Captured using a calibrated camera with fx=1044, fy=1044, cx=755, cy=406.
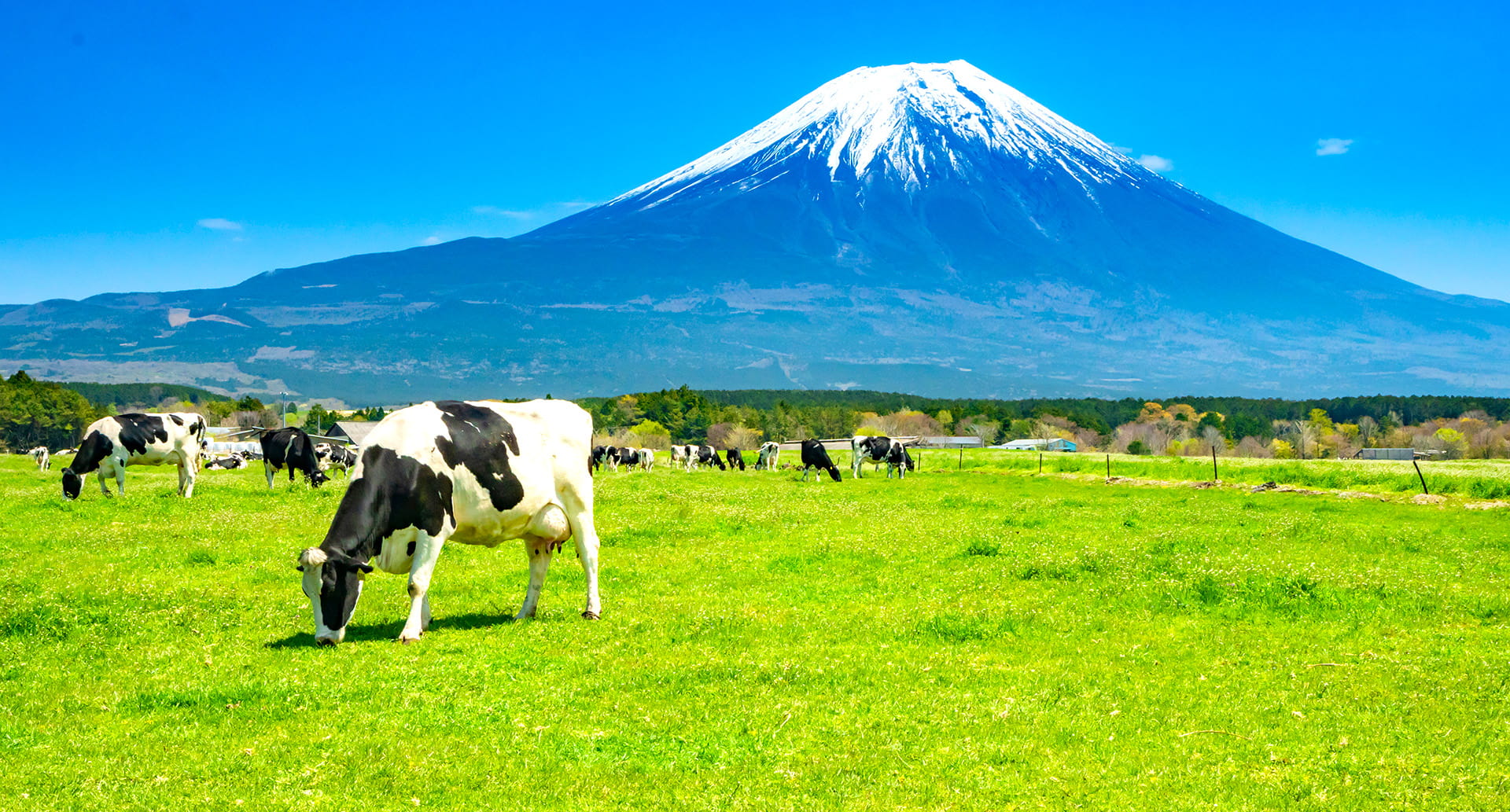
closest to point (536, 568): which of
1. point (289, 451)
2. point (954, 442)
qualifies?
point (289, 451)

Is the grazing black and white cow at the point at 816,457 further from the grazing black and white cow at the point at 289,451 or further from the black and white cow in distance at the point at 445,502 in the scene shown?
the black and white cow in distance at the point at 445,502

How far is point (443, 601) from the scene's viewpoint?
43.8 ft

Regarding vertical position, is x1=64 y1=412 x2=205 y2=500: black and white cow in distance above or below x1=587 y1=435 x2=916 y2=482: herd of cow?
above

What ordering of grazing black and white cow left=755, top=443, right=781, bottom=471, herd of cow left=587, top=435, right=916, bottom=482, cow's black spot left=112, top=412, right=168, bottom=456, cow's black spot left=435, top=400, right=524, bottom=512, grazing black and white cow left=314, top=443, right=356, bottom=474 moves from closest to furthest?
cow's black spot left=435, top=400, right=524, bottom=512 → cow's black spot left=112, top=412, right=168, bottom=456 → grazing black and white cow left=314, top=443, right=356, bottom=474 → herd of cow left=587, top=435, right=916, bottom=482 → grazing black and white cow left=755, top=443, right=781, bottom=471

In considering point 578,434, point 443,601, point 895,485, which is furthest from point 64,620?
point 895,485

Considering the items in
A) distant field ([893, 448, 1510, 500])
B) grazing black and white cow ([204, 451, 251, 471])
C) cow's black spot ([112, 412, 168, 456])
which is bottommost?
grazing black and white cow ([204, 451, 251, 471])

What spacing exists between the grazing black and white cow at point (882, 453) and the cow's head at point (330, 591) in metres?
42.0

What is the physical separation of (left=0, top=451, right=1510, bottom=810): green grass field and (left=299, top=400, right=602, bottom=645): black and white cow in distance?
68 centimetres

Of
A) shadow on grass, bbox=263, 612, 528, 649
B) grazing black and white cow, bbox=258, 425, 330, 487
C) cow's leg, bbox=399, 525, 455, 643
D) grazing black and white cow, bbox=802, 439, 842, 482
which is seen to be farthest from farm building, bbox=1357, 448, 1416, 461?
cow's leg, bbox=399, 525, 455, 643

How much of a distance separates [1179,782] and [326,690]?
22.1ft

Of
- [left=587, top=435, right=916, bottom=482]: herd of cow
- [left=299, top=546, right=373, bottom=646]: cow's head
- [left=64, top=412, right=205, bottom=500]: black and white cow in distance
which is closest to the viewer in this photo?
[left=299, top=546, right=373, bottom=646]: cow's head

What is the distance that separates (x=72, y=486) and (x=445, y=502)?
21421 millimetres

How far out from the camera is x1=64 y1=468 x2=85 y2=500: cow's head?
2709cm

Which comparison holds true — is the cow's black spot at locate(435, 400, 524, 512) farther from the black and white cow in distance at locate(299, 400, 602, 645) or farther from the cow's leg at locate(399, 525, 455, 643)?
the cow's leg at locate(399, 525, 455, 643)
